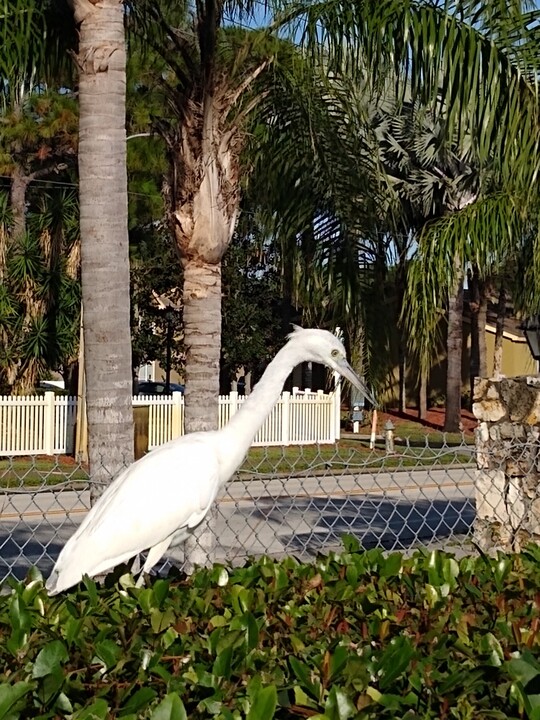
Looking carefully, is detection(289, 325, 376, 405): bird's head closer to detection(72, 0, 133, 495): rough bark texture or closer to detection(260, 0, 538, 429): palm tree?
detection(72, 0, 133, 495): rough bark texture

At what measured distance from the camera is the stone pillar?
249 inches

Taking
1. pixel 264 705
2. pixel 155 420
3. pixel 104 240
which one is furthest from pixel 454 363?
pixel 264 705

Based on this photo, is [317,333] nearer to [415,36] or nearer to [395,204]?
[415,36]

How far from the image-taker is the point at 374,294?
9.41 m

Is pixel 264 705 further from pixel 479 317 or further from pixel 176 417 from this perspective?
pixel 479 317

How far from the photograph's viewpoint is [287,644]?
2.72 m

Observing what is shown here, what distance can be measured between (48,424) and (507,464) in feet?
49.1

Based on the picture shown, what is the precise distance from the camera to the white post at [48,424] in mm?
20234

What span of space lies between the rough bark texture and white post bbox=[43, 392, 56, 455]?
50.4 ft

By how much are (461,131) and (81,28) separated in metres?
2.38

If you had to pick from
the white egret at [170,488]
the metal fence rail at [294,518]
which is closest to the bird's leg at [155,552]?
the white egret at [170,488]

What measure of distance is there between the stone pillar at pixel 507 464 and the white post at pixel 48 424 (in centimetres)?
1461

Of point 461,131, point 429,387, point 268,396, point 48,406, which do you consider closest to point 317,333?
point 268,396

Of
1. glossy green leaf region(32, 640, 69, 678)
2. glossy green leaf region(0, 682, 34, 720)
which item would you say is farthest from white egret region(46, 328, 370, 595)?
glossy green leaf region(0, 682, 34, 720)
